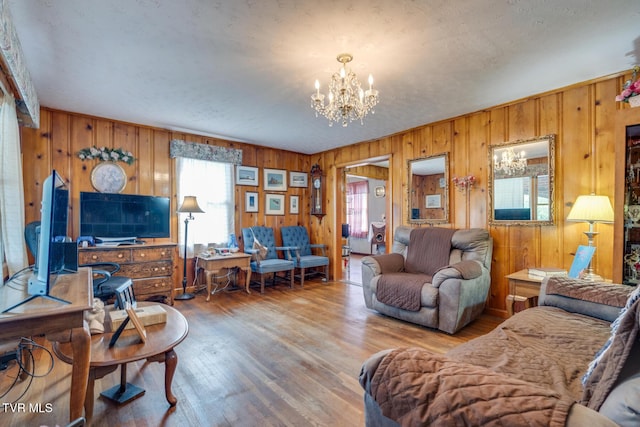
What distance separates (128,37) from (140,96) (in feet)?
3.84

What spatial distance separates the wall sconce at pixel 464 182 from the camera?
3674mm

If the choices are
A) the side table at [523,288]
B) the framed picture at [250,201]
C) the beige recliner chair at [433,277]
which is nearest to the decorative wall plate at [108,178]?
the framed picture at [250,201]

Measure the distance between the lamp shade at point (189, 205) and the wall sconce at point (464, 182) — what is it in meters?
3.47

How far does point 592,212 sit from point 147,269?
4643 millimetres

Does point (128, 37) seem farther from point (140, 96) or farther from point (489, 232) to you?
point (489, 232)

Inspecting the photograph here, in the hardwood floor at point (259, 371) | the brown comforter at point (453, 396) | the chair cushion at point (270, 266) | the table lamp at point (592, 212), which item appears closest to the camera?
the brown comforter at point (453, 396)

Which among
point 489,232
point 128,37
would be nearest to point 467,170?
point 489,232

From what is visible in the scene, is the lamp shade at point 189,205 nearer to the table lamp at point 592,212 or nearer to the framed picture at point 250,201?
the framed picture at point 250,201

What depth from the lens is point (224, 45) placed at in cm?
222

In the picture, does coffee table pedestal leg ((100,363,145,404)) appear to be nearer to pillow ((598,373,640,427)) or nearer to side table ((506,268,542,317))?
pillow ((598,373,640,427))

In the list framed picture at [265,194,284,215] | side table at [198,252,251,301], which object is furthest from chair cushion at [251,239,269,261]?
framed picture at [265,194,284,215]

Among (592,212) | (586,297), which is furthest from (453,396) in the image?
(592,212)

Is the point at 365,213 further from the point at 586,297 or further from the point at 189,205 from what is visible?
the point at 586,297

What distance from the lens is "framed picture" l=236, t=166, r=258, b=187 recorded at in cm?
507
